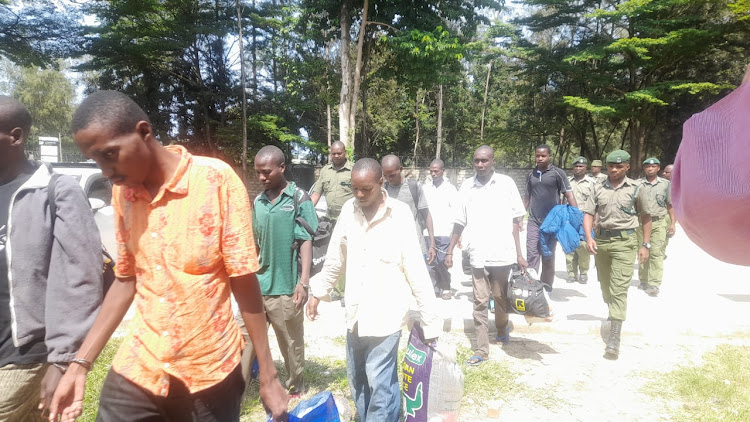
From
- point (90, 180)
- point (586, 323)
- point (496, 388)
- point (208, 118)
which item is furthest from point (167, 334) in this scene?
point (208, 118)

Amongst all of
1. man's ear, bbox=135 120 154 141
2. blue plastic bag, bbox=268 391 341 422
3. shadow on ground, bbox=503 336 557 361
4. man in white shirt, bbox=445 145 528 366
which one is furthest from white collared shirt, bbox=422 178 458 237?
man's ear, bbox=135 120 154 141

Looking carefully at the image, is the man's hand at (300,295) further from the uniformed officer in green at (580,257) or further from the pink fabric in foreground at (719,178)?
the uniformed officer in green at (580,257)

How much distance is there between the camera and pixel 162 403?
1.71 meters

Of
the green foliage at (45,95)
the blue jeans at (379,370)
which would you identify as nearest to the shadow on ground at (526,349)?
the blue jeans at (379,370)

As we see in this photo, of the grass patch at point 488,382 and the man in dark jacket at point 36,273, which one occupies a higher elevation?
the man in dark jacket at point 36,273

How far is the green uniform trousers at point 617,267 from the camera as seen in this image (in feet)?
14.9

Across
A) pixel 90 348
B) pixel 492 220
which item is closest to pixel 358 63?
pixel 492 220

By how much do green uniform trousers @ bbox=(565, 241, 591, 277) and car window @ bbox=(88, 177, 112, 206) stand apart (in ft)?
25.0

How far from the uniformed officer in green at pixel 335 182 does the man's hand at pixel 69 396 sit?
4.36 metres

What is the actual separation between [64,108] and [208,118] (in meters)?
28.4

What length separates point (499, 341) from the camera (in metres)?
4.93

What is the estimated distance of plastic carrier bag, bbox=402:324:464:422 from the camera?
2.95 metres

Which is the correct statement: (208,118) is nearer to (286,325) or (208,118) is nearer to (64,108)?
(286,325)

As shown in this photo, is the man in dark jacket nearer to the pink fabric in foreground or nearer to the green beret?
the pink fabric in foreground
